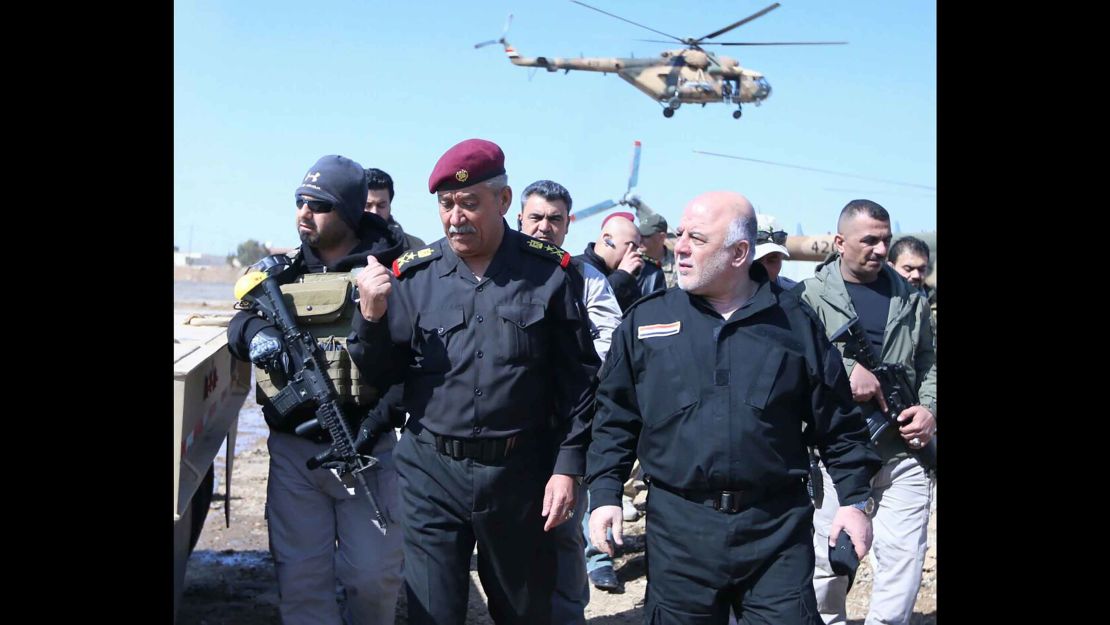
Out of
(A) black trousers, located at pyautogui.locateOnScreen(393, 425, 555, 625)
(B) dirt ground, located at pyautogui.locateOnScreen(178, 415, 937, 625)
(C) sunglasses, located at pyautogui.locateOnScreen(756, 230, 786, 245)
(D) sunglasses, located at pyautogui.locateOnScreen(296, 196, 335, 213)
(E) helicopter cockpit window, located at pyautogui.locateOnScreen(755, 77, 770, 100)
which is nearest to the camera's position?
(A) black trousers, located at pyautogui.locateOnScreen(393, 425, 555, 625)

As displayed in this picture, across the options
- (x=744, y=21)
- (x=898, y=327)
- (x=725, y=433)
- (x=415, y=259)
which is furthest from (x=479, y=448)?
(x=744, y=21)

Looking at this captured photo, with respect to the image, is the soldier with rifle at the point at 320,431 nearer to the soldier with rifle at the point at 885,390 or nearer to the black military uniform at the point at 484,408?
the black military uniform at the point at 484,408

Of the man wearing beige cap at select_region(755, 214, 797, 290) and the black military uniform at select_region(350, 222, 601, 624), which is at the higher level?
the man wearing beige cap at select_region(755, 214, 797, 290)

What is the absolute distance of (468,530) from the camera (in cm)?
382

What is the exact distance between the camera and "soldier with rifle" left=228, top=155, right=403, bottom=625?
420cm

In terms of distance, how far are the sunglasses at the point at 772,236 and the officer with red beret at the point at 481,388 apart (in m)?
1.58

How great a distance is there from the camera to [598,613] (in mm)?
5953

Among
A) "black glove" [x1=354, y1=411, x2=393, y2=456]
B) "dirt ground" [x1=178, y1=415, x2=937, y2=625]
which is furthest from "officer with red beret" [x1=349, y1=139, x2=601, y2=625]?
"dirt ground" [x1=178, y1=415, x2=937, y2=625]

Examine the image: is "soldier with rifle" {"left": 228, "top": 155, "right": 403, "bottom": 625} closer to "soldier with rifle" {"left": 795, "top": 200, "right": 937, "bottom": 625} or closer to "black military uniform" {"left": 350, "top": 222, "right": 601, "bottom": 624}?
"black military uniform" {"left": 350, "top": 222, "right": 601, "bottom": 624}

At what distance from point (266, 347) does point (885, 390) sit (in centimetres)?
261
